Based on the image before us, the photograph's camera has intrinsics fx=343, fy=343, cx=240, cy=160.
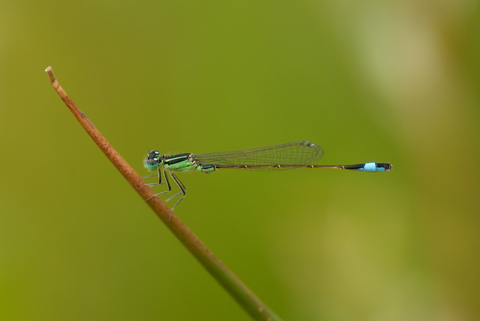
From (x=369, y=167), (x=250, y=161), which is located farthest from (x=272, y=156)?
(x=369, y=167)

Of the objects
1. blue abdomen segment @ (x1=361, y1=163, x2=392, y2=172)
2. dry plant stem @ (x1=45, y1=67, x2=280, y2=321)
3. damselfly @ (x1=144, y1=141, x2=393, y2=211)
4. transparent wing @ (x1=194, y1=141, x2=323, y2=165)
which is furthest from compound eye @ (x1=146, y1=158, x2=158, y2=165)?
blue abdomen segment @ (x1=361, y1=163, x2=392, y2=172)

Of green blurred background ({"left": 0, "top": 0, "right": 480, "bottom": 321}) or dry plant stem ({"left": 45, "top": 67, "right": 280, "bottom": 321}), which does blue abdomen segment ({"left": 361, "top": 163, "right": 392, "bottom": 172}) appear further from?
dry plant stem ({"left": 45, "top": 67, "right": 280, "bottom": 321})

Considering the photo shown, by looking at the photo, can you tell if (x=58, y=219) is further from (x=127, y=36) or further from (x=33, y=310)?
(x=127, y=36)

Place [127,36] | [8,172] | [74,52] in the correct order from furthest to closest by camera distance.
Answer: [127,36], [74,52], [8,172]

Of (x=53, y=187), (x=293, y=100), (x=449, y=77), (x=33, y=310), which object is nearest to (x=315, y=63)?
(x=293, y=100)

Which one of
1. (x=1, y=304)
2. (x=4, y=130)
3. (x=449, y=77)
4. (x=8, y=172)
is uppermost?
(x=4, y=130)

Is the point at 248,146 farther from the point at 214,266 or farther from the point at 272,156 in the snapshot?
the point at 214,266

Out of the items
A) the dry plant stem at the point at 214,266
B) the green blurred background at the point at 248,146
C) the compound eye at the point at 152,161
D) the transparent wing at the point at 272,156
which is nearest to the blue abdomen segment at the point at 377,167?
the green blurred background at the point at 248,146
